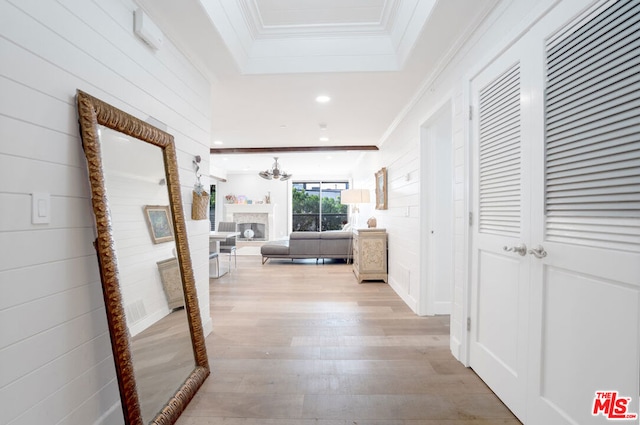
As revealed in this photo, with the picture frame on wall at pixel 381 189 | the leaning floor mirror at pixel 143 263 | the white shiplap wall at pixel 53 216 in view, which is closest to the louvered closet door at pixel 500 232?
the leaning floor mirror at pixel 143 263

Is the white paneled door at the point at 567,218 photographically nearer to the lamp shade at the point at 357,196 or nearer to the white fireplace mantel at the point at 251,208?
the lamp shade at the point at 357,196

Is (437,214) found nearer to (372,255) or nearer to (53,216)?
(372,255)

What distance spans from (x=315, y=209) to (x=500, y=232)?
8.97 metres

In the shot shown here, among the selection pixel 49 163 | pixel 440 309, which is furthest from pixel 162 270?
pixel 440 309

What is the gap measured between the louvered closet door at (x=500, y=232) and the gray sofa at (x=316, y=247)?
4.28m

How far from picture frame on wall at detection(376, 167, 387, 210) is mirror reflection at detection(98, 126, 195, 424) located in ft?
12.0

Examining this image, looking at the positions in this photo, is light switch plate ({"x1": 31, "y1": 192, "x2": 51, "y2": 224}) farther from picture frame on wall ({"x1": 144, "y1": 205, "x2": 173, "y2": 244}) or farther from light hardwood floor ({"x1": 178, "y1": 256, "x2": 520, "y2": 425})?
light hardwood floor ({"x1": 178, "y1": 256, "x2": 520, "y2": 425})

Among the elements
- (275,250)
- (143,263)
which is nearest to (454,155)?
(143,263)

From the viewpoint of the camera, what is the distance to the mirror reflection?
145 cm

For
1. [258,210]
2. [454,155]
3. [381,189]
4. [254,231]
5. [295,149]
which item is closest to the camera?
[454,155]

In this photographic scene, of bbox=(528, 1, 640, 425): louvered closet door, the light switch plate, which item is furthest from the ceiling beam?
the light switch plate

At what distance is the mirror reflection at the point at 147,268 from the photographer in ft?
4.75

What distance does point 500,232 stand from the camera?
179 cm

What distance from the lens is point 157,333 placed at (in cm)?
166
